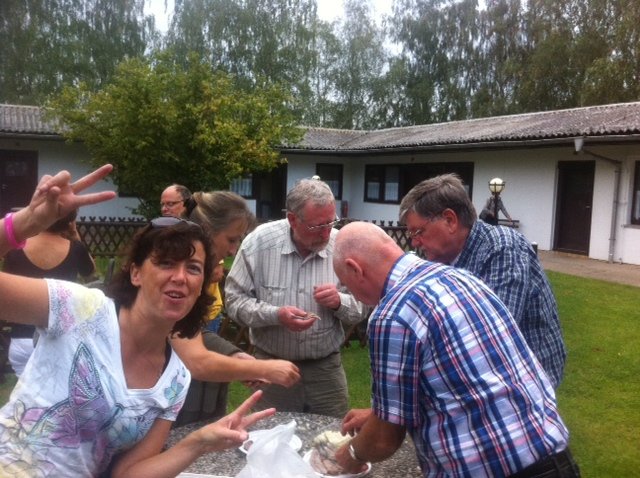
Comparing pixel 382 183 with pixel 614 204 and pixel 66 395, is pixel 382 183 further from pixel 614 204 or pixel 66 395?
pixel 66 395

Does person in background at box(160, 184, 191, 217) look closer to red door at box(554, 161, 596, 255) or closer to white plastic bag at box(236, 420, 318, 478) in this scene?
white plastic bag at box(236, 420, 318, 478)

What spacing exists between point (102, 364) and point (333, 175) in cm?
2138

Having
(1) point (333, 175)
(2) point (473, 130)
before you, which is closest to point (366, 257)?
(2) point (473, 130)

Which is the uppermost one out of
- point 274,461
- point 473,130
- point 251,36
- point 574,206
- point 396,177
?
point 251,36

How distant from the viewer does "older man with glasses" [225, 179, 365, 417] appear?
9.92ft

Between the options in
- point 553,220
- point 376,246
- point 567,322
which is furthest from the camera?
point 553,220

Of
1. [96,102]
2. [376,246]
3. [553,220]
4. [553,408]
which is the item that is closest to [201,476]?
[376,246]

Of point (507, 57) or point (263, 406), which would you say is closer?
point (263, 406)

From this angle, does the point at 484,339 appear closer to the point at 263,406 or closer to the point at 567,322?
the point at 263,406

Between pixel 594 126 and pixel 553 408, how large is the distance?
13711 millimetres

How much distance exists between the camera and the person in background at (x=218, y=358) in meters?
2.24

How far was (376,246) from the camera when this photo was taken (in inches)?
69.1

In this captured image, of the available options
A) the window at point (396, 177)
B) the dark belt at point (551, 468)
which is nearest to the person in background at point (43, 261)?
the dark belt at point (551, 468)

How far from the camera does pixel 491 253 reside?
95.0 inches
